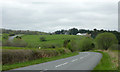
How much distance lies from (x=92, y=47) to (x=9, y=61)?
8761 cm

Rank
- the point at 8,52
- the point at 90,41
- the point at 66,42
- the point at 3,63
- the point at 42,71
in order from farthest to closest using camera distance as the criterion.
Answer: the point at 90,41 → the point at 66,42 → the point at 8,52 → the point at 3,63 → the point at 42,71

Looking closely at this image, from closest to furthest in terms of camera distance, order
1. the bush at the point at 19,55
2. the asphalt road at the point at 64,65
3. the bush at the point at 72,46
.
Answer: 1. the asphalt road at the point at 64,65
2. the bush at the point at 19,55
3. the bush at the point at 72,46

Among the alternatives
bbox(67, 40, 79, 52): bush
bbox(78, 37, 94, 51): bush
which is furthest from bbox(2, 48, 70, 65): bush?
bbox(78, 37, 94, 51): bush

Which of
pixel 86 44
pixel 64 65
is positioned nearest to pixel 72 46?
pixel 86 44

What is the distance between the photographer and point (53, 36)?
63.1 meters

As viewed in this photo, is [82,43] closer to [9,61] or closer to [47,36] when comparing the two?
[47,36]

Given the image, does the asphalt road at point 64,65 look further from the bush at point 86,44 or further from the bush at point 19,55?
the bush at point 86,44

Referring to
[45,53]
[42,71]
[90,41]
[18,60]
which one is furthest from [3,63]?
[90,41]

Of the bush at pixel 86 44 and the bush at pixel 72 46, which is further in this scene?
the bush at pixel 86 44

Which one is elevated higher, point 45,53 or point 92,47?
point 45,53

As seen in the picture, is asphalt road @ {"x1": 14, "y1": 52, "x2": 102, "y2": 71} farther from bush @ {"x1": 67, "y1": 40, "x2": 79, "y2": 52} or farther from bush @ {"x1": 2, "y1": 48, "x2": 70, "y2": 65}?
bush @ {"x1": 67, "y1": 40, "x2": 79, "y2": 52}

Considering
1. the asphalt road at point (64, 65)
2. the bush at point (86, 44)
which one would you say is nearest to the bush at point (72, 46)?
the bush at point (86, 44)

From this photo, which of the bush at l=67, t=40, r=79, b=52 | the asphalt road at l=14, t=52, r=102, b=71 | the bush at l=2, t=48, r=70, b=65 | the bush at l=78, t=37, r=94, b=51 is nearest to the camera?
the asphalt road at l=14, t=52, r=102, b=71

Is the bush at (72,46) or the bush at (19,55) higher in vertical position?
the bush at (19,55)
